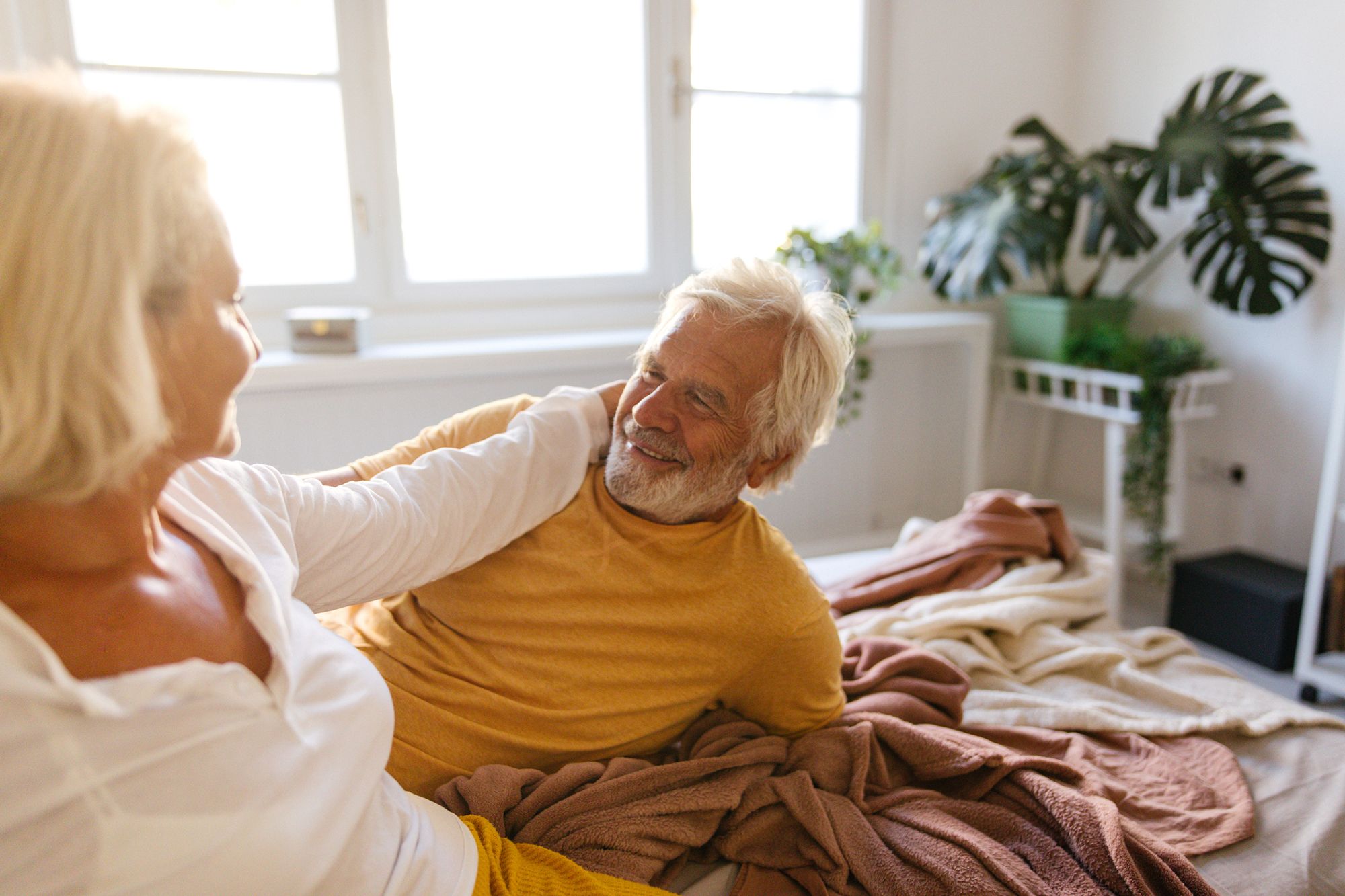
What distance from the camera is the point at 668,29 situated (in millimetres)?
2861

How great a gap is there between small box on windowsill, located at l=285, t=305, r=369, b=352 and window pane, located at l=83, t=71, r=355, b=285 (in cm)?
24

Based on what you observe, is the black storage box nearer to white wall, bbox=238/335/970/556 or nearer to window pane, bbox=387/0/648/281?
white wall, bbox=238/335/970/556

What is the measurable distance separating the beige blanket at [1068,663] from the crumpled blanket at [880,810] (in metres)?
0.10

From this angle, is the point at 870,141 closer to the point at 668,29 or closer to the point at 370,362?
the point at 668,29

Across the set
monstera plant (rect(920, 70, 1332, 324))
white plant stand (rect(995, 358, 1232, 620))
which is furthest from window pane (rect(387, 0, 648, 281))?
white plant stand (rect(995, 358, 1232, 620))

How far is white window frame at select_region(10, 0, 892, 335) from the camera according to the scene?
249 centimetres

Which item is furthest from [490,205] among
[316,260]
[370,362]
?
[370,362]

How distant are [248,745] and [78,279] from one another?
35 cm

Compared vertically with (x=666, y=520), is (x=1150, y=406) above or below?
below

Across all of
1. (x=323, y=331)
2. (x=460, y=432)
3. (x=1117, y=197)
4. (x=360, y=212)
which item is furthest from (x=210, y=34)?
(x=1117, y=197)

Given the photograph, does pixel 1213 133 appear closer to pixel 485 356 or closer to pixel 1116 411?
pixel 1116 411

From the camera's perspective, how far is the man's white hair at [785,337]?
4.27 ft

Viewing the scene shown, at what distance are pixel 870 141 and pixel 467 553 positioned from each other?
2551 millimetres

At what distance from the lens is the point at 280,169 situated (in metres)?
2.52
